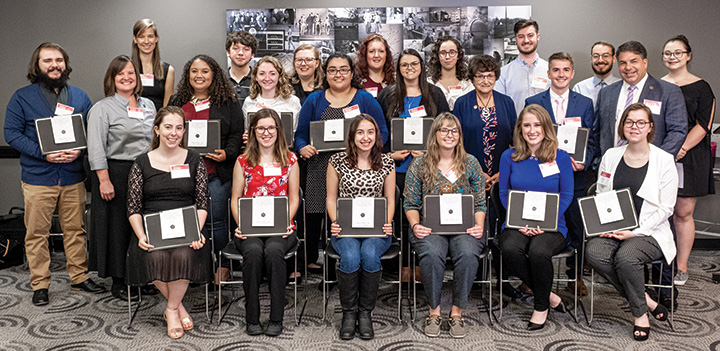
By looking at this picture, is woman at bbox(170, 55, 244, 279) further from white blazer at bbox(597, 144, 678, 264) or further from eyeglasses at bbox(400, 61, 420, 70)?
white blazer at bbox(597, 144, 678, 264)

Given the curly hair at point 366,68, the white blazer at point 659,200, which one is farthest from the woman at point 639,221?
the curly hair at point 366,68

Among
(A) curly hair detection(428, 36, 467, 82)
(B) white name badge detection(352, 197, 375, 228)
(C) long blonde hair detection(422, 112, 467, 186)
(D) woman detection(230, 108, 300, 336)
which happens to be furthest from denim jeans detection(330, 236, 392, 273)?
(A) curly hair detection(428, 36, 467, 82)

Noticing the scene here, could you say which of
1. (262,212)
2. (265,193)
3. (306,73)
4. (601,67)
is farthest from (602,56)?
(262,212)

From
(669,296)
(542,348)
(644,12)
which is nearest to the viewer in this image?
(542,348)

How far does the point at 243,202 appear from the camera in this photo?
3.50 m

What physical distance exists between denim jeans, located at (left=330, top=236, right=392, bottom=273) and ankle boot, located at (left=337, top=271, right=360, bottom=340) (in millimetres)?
45

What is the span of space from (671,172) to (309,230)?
250 cm

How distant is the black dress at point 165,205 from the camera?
3.39m

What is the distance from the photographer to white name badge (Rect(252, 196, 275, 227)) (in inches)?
138

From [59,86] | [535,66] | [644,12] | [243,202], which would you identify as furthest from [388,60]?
[644,12]

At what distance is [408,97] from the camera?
412 cm

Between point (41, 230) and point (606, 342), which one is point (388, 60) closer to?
point (606, 342)

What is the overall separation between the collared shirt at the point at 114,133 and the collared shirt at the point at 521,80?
2815 mm

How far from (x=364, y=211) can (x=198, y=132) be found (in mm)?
1349
